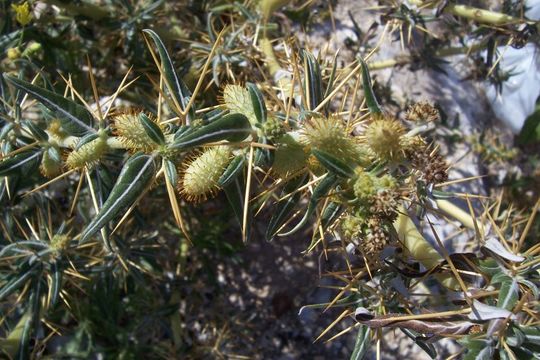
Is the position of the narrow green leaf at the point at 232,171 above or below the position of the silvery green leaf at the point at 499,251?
above

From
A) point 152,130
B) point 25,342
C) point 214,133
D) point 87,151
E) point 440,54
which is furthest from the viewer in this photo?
point 440,54

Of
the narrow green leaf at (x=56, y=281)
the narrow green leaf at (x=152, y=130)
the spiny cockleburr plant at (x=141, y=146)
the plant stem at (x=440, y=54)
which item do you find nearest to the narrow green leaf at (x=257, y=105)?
the spiny cockleburr plant at (x=141, y=146)

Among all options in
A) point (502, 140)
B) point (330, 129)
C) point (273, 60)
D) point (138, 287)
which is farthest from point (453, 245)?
point (330, 129)

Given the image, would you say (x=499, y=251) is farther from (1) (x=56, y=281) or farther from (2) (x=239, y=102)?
(1) (x=56, y=281)

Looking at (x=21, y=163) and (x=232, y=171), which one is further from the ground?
(x=232, y=171)

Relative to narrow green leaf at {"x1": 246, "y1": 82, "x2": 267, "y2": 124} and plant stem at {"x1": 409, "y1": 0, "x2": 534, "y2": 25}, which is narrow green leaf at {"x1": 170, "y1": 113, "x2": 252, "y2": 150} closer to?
narrow green leaf at {"x1": 246, "y1": 82, "x2": 267, "y2": 124}

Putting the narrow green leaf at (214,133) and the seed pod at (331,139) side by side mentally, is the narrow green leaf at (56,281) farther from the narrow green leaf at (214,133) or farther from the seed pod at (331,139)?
the seed pod at (331,139)

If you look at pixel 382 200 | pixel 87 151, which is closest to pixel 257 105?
pixel 382 200
